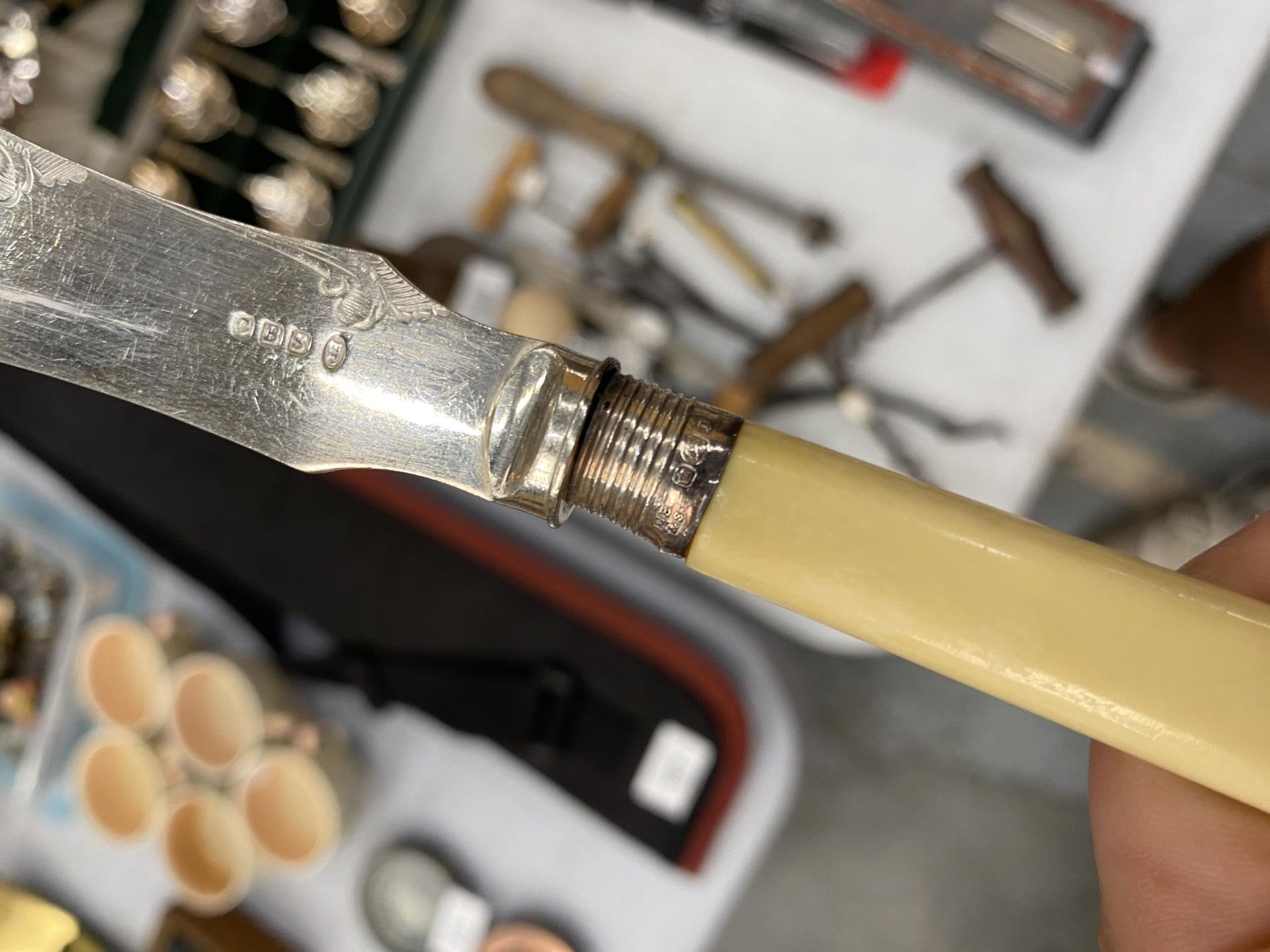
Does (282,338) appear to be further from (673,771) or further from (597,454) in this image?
(673,771)

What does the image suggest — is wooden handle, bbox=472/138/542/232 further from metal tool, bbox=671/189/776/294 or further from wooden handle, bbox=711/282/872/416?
wooden handle, bbox=711/282/872/416

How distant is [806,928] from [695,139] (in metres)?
1.16

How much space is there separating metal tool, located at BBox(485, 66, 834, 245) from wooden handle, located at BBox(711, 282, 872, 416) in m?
0.08

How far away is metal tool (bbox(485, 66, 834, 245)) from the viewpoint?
861mm

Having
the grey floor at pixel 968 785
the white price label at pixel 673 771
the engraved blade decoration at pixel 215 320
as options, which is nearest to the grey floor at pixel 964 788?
the grey floor at pixel 968 785

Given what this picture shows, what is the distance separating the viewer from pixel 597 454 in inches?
16.4

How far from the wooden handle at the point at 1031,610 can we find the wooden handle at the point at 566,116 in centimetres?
57

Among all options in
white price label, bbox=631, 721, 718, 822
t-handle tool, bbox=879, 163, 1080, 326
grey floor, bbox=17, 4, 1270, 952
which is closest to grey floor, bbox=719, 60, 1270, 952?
grey floor, bbox=17, 4, 1270, 952

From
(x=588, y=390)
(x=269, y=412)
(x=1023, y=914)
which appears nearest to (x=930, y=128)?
(x=588, y=390)

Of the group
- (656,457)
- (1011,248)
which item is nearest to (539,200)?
(1011,248)

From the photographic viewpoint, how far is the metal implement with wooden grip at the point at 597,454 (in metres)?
0.40

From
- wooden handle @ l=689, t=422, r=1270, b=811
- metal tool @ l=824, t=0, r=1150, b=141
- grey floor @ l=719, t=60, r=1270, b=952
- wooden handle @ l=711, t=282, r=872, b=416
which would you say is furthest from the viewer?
grey floor @ l=719, t=60, r=1270, b=952

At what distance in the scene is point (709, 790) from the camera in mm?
784

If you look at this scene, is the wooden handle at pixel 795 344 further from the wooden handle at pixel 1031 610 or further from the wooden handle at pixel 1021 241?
the wooden handle at pixel 1031 610
